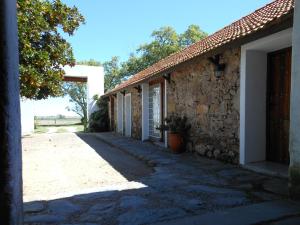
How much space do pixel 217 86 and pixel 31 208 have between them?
473cm

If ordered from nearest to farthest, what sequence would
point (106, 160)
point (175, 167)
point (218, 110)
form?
point (175, 167) → point (218, 110) → point (106, 160)

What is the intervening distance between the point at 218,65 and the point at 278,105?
1.60 metres

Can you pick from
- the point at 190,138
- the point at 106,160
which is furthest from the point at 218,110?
the point at 106,160

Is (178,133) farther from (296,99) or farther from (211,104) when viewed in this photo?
(296,99)

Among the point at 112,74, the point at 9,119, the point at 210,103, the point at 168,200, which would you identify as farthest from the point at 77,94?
the point at 9,119

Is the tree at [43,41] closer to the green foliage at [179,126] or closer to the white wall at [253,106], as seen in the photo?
the green foliage at [179,126]

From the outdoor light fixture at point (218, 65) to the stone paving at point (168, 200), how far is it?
2.26m

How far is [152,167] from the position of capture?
245 inches

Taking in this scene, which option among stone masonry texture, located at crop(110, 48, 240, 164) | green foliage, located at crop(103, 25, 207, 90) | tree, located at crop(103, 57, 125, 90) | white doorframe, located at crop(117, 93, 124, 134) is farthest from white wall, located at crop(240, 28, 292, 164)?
tree, located at crop(103, 57, 125, 90)

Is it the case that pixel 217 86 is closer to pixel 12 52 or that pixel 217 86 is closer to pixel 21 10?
pixel 21 10

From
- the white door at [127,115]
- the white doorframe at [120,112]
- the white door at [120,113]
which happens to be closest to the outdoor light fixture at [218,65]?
the white door at [127,115]

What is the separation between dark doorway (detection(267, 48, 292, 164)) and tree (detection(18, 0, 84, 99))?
19.3 feet

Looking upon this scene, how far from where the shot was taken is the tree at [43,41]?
727cm

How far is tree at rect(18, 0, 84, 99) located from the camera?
23.8ft
